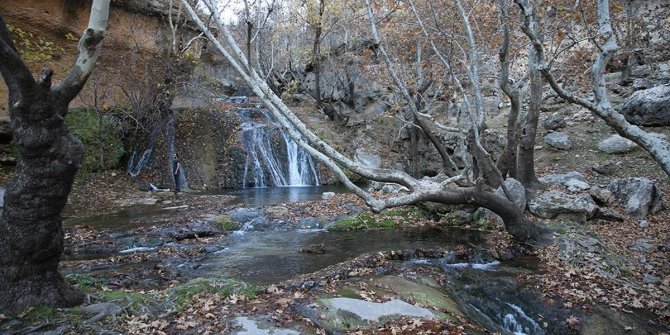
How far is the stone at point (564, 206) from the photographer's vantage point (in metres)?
10.7

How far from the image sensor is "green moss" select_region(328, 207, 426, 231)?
40.5 feet

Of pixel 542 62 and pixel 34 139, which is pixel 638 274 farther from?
pixel 34 139

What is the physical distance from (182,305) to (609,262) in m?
7.56

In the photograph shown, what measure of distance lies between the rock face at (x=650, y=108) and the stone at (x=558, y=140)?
2.25 metres

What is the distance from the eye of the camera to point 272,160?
930 inches

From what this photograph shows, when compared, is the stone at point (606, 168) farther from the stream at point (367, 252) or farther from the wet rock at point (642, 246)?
the stream at point (367, 252)

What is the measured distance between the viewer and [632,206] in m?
10.9

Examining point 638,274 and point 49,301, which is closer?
point 49,301

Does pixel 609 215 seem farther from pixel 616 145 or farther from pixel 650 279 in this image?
pixel 616 145

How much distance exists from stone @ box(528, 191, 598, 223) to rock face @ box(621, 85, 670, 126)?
6750 millimetres

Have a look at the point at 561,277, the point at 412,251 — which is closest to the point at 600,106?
the point at 561,277

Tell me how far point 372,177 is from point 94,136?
59.6 ft

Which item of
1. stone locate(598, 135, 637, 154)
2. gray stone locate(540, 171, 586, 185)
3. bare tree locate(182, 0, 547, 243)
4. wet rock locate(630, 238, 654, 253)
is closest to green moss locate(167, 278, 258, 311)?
bare tree locate(182, 0, 547, 243)

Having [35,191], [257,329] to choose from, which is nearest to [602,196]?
[257,329]
